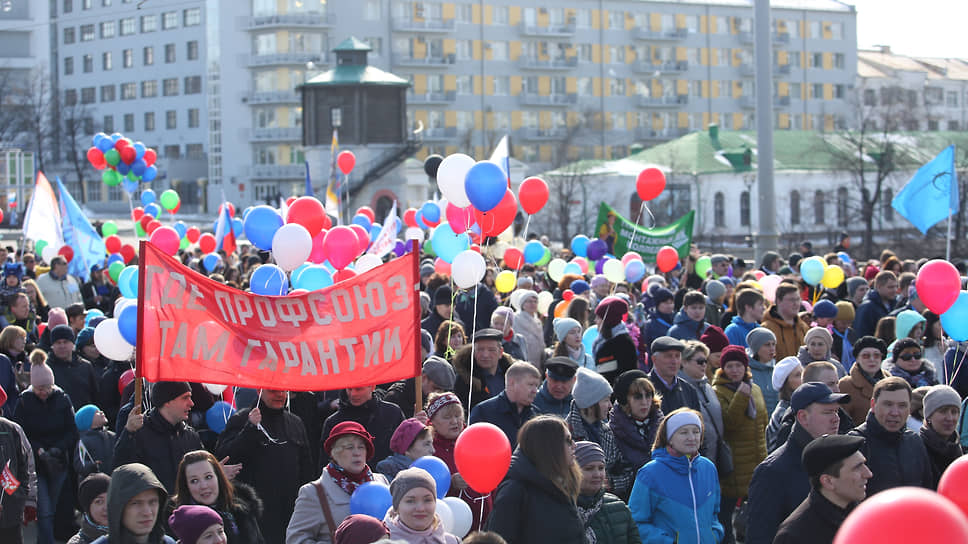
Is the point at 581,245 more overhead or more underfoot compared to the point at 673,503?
more overhead

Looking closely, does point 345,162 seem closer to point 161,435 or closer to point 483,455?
point 161,435

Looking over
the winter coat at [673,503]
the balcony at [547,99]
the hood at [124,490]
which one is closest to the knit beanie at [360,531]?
the hood at [124,490]

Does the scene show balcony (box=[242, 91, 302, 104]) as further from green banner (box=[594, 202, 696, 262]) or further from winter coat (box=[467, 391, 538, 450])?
winter coat (box=[467, 391, 538, 450])

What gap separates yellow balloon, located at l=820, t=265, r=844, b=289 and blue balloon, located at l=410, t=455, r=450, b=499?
10.1 metres

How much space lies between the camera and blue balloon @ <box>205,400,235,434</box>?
8.85 m

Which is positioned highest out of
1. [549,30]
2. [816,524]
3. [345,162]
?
[549,30]

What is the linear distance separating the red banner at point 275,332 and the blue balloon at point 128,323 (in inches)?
67.9

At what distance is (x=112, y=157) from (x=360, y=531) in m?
20.4

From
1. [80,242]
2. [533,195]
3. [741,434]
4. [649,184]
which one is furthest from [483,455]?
[80,242]

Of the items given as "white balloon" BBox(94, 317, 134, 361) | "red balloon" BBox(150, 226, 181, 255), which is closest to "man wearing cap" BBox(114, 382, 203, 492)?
"white balloon" BBox(94, 317, 134, 361)

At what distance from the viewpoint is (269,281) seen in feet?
34.6

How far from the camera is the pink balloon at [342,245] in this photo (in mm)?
11852

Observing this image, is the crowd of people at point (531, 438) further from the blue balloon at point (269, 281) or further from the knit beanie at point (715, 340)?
the blue balloon at point (269, 281)

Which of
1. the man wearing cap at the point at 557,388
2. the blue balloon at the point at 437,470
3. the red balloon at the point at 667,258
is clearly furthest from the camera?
the red balloon at the point at 667,258
